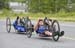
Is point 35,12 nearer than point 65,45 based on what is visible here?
No

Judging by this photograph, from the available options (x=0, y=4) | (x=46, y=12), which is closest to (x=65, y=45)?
(x=46, y=12)

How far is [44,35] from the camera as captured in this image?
1612 cm

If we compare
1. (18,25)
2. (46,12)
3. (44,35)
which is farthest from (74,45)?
(46,12)

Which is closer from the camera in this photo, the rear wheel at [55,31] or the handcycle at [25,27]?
the rear wheel at [55,31]

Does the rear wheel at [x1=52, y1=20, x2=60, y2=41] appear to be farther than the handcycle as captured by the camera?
No

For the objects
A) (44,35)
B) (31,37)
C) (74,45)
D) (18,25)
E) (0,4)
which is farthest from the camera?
(0,4)

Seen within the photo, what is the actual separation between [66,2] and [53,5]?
2.10m

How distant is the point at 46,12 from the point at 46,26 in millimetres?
25767

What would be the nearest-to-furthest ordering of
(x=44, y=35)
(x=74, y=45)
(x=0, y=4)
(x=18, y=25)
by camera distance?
(x=74, y=45) < (x=44, y=35) < (x=18, y=25) < (x=0, y=4)

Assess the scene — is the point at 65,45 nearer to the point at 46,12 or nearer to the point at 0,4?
the point at 46,12

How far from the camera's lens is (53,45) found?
13922 mm

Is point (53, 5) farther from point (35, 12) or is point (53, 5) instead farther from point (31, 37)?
point (31, 37)

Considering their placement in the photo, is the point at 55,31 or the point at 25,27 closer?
the point at 55,31

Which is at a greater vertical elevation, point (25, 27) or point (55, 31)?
point (55, 31)
